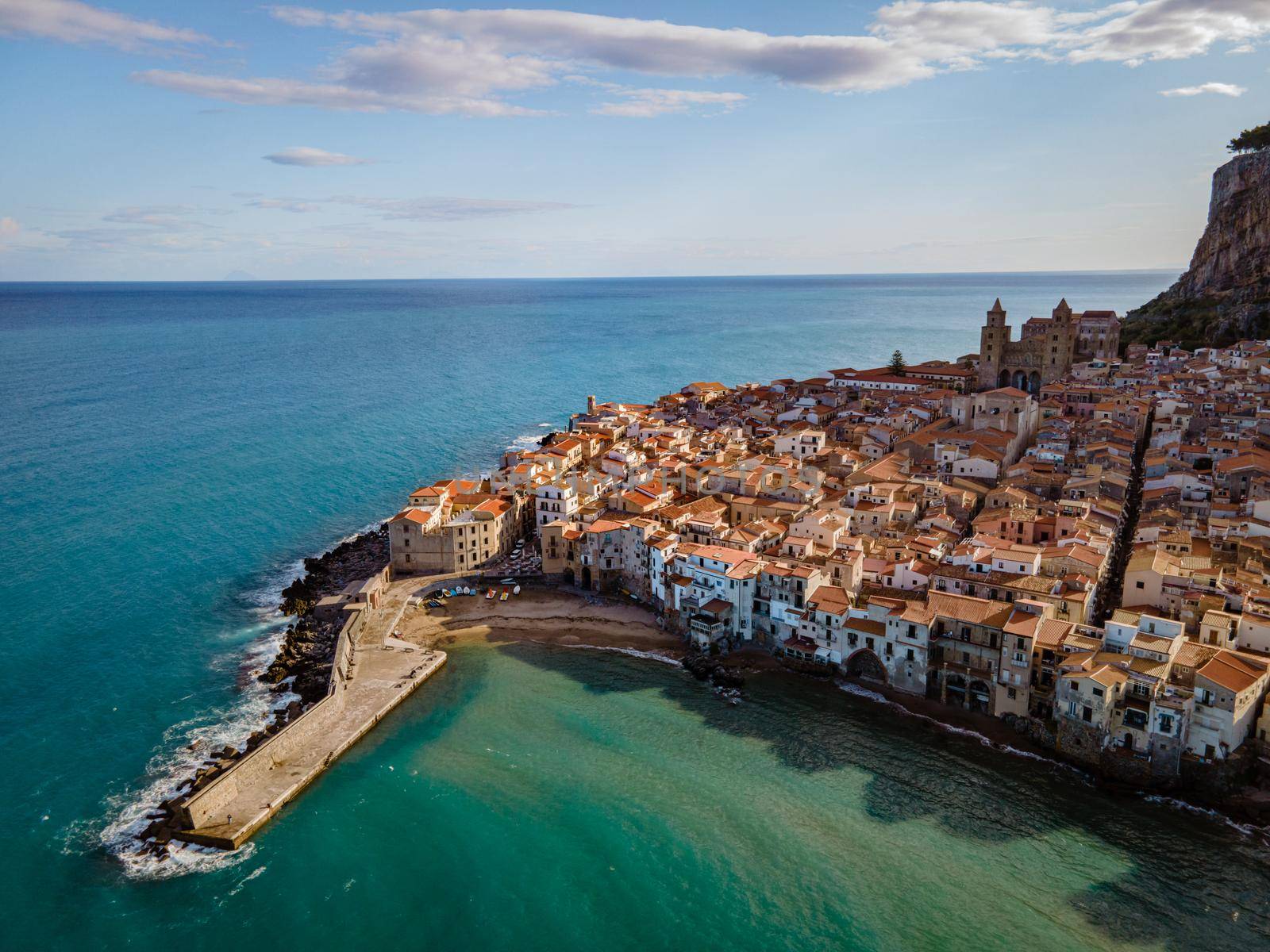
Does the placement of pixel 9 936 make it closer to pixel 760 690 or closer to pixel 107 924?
pixel 107 924

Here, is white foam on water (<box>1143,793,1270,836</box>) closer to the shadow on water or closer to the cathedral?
the shadow on water

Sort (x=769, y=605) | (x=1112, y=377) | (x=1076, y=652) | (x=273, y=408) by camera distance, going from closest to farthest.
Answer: (x=1076, y=652)
(x=769, y=605)
(x=1112, y=377)
(x=273, y=408)

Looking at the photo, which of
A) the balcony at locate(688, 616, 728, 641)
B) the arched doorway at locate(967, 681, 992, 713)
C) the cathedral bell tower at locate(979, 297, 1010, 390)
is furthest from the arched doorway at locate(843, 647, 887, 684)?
the cathedral bell tower at locate(979, 297, 1010, 390)

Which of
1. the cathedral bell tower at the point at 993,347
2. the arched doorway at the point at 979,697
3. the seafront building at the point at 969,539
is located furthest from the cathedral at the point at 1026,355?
the arched doorway at the point at 979,697

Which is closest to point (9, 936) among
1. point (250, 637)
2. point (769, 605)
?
point (250, 637)

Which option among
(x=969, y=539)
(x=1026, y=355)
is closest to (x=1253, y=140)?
(x=1026, y=355)

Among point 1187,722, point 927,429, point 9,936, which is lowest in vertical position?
point 9,936

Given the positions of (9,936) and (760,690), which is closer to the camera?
(9,936)
